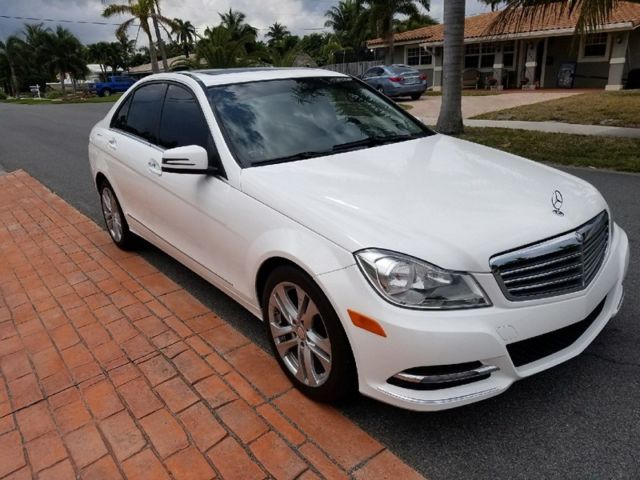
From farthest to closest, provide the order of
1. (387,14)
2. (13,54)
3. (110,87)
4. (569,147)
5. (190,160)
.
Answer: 1. (13,54)
2. (110,87)
3. (387,14)
4. (569,147)
5. (190,160)

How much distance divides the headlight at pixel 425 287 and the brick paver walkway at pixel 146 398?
739 millimetres

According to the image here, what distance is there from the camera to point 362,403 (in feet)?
8.78

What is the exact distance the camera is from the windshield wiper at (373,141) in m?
3.31

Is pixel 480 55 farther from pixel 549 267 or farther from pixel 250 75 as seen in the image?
pixel 549 267

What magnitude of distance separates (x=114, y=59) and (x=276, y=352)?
91.3 metres

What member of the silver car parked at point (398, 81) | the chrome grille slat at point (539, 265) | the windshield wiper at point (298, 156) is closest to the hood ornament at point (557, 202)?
the chrome grille slat at point (539, 265)

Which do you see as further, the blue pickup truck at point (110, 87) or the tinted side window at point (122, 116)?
the blue pickup truck at point (110, 87)

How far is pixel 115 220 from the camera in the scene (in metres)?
5.01

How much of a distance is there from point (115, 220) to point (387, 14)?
30.3m

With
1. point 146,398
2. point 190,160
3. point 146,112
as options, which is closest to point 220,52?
point 146,112

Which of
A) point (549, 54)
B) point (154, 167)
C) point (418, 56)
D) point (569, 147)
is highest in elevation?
point (418, 56)

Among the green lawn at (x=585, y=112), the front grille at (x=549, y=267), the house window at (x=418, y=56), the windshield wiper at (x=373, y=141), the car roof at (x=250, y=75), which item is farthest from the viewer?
the house window at (x=418, y=56)

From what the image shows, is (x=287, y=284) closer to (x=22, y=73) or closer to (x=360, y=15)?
(x=360, y=15)

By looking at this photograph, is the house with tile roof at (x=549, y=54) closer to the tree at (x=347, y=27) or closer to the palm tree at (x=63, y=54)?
the tree at (x=347, y=27)
